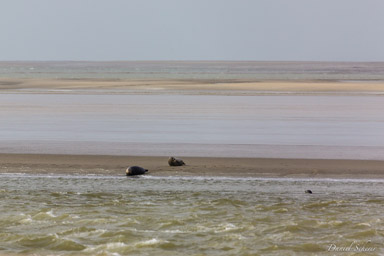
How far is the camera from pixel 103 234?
11.0m

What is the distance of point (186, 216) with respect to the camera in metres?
12.2

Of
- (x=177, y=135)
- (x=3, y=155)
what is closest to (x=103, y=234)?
(x=3, y=155)

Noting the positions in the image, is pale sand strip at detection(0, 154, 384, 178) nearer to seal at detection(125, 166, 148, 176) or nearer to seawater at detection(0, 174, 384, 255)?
seal at detection(125, 166, 148, 176)

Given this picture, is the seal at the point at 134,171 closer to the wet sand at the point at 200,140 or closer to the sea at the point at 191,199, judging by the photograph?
the sea at the point at 191,199

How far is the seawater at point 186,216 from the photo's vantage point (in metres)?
10.2

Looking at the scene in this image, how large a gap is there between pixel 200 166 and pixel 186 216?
5317 millimetres

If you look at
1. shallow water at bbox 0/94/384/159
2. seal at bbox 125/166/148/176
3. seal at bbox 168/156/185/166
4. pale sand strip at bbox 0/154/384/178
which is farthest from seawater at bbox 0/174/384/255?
shallow water at bbox 0/94/384/159

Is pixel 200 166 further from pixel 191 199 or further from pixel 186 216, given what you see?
pixel 186 216

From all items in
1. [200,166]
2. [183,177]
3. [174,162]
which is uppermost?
[174,162]

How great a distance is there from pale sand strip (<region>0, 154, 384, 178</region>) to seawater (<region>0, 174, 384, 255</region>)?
0.70m

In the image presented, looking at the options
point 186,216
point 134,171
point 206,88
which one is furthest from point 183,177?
point 206,88

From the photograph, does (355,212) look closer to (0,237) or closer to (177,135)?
(0,237)

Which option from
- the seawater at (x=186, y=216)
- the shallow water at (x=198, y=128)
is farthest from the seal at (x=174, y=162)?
the shallow water at (x=198, y=128)

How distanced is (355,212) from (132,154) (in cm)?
834
